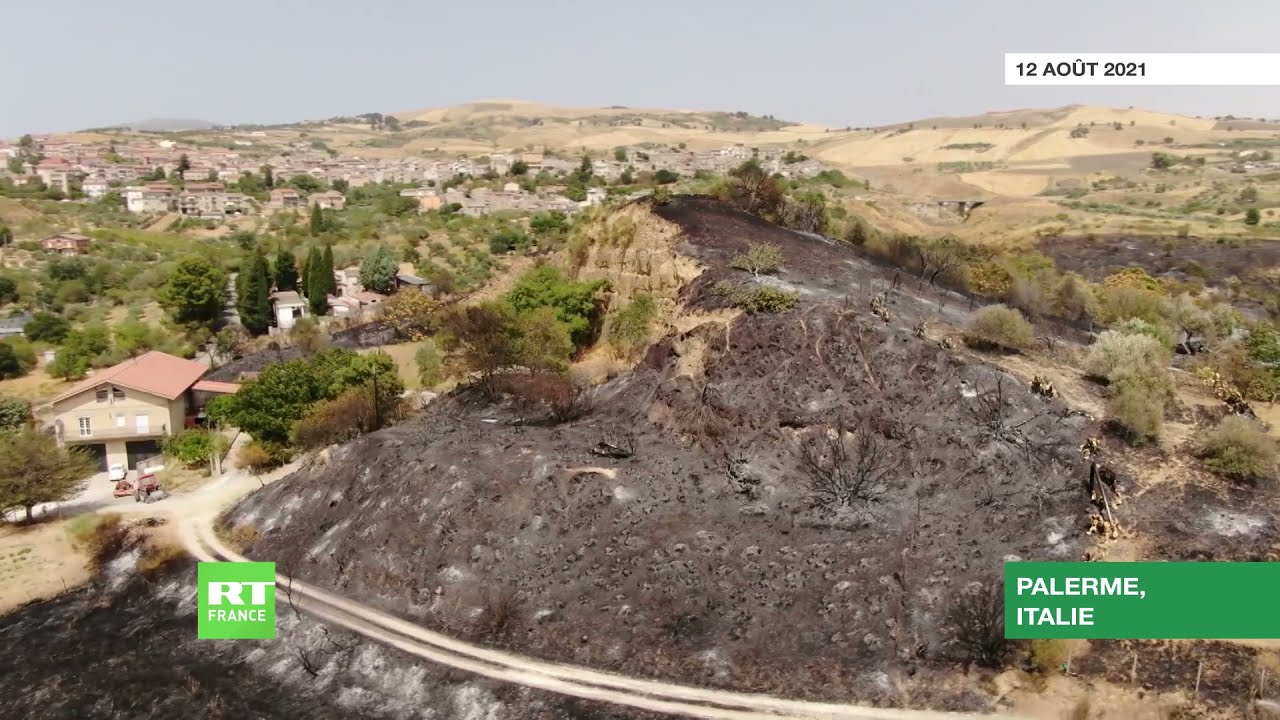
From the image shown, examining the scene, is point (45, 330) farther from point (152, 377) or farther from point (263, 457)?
point (263, 457)

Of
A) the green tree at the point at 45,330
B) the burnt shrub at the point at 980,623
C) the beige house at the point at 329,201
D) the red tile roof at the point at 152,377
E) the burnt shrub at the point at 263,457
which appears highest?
the beige house at the point at 329,201

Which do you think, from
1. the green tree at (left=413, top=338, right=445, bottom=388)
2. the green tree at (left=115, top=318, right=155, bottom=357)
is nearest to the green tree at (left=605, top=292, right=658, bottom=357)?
the green tree at (left=413, top=338, right=445, bottom=388)

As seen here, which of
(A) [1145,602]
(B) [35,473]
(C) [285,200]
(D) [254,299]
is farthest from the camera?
(C) [285,200]

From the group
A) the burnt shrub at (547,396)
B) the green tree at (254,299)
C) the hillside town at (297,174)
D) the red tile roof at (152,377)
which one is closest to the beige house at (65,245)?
the green tree at (254,299)

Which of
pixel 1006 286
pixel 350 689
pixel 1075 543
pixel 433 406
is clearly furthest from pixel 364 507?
pixel 1006 286

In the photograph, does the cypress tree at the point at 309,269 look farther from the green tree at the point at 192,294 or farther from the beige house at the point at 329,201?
the beige house at the point at 329,201

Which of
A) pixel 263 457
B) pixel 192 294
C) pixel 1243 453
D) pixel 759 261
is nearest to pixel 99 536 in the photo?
pixel 263 457
